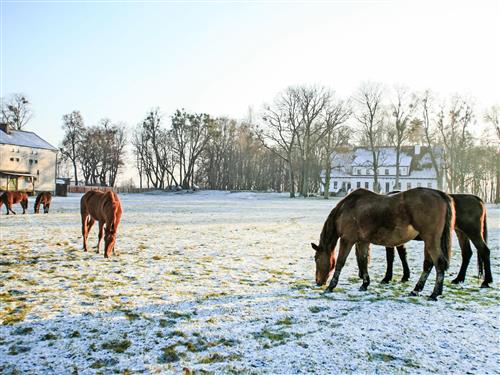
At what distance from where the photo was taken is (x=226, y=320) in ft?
15.4

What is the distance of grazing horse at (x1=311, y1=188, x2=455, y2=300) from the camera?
5.79m

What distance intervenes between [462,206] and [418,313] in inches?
111

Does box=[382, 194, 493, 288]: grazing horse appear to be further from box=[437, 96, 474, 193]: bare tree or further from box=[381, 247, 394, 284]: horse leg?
box=[437, 96, 474, 193]: bare tree

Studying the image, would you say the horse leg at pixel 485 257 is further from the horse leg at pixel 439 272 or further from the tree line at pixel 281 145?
the tree line at pixel 281 145

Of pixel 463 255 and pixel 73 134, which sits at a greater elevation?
pixel 73 134

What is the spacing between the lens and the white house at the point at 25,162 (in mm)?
48250

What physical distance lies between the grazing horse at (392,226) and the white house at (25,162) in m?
49.8

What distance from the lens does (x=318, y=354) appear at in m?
3.74

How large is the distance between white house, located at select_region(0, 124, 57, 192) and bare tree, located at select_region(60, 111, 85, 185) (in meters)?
13.1

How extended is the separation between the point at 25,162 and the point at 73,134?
18.7m

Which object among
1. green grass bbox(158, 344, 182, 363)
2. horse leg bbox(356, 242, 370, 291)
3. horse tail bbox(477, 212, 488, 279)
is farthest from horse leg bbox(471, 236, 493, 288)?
green grass bbox(158, 344, 182, 363)

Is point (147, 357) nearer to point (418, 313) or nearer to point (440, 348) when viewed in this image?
point (440, 348)

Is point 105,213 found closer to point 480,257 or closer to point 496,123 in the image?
point 480,257

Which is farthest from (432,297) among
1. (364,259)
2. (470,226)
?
(470,226)
